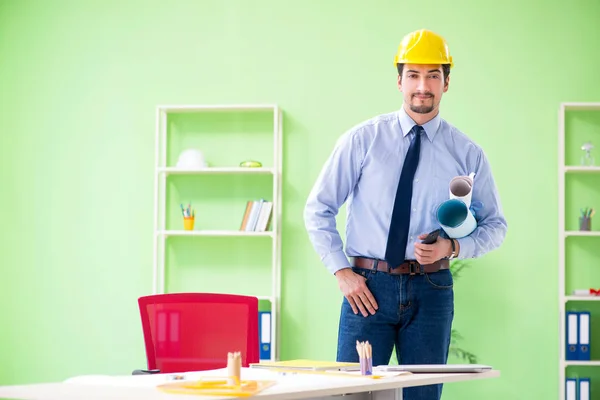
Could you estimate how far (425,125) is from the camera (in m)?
2.72

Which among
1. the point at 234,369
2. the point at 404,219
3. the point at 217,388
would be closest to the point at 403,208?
the point at 404,219

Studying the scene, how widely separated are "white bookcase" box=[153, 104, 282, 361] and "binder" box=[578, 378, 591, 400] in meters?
1.61

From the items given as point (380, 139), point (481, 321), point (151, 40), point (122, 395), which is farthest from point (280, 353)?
point (122, 395)

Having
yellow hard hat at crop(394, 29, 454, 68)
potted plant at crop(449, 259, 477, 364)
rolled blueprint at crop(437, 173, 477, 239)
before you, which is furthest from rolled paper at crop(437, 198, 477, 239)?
potted plant at crop(449, 259, 477, 364)

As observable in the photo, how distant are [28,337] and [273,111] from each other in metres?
1.94

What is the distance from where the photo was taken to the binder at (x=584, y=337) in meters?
4.50

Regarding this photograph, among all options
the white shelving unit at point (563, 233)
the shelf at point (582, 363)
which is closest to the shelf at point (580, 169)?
the white shelving unit at point (563, 233)

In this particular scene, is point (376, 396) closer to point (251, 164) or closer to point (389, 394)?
point (389, 394)

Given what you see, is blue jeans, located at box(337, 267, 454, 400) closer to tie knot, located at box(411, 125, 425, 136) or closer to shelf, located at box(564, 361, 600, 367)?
tie knot, located at box(411, 125, 425, 136)

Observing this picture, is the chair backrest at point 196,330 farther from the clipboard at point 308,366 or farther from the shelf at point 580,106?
the shelf at point 580,106

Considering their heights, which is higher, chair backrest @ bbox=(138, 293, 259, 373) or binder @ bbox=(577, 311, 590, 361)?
chair backrest @ bbox=(138, 293, 259, 373)

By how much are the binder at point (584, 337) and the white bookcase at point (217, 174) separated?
1599 mm

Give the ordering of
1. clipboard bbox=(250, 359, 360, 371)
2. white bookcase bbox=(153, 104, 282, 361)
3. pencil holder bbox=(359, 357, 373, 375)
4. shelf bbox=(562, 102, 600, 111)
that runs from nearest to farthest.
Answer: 1. pencil holder bbox=(359, 357, 373, 375)
2. clipboard bbox=(250, 359, 360, 371)
3. shelf bbox=(562, 102, 600, 111)
4. white bookcase bbox=(153, 104, 282, 361)

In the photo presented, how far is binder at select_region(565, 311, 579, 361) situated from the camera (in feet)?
14.8
